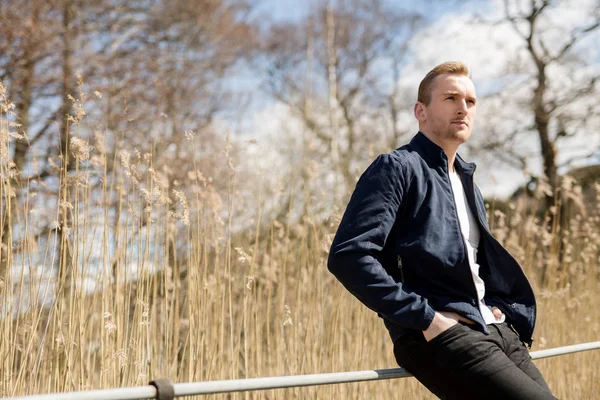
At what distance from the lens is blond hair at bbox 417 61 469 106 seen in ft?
5.41

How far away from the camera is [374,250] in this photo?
1.43 m

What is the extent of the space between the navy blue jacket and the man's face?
0.12 ft

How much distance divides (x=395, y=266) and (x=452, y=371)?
0.24 meters

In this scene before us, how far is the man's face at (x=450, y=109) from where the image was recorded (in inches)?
64.0

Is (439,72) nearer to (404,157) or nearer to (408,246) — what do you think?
(404,157)

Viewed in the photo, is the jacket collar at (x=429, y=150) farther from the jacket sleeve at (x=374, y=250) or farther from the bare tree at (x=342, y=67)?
the bare tree at (x=342, y=67)

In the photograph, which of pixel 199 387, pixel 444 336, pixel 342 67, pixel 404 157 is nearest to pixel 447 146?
pixel 404 157

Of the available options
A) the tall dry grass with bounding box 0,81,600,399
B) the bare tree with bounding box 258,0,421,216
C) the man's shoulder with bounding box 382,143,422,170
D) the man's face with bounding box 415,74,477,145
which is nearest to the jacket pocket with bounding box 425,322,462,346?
the man's shoulder with bounding box 382,143,422,170

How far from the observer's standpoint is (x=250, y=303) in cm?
281

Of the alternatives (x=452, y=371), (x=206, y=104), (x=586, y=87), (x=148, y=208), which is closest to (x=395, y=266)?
(x=452, y=371)

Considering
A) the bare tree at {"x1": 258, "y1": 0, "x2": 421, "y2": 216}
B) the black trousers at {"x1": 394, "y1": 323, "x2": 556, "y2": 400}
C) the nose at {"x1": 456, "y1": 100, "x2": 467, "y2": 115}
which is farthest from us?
the bare tree at {"x1": 258, "y1": 0, "x2": 421, "y2": 216}

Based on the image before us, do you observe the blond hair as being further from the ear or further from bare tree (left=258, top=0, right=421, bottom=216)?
bare tree (left=258, top=0, right=421, bottom=216)

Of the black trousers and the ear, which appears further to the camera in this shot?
the ear

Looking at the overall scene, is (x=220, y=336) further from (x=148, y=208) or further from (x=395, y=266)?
(x=395, y=266)
